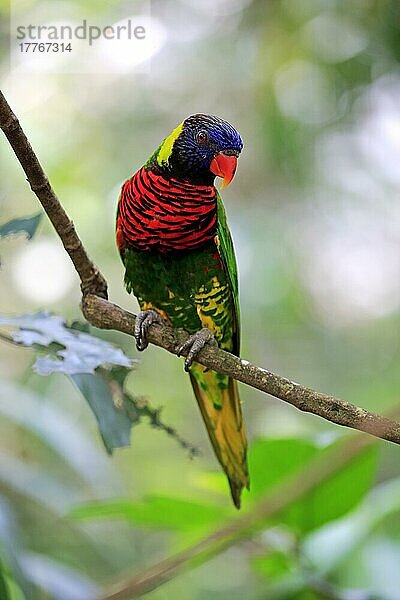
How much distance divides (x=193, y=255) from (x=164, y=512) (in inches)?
20.3

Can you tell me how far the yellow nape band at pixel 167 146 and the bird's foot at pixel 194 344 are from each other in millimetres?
275

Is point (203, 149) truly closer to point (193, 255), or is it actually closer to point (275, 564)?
point (193, 255)

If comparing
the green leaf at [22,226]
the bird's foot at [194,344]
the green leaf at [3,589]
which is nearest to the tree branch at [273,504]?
the green leaf at [3,589]

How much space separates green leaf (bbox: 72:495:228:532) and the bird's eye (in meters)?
0.67

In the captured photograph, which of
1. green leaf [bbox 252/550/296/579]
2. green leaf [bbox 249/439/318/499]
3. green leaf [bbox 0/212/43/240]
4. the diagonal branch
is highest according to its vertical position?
green leaf [bbox 0/212/43/240]

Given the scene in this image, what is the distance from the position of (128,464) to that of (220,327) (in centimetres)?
119

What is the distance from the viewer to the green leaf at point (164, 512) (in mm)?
1222

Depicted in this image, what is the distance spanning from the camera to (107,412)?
3.50ft

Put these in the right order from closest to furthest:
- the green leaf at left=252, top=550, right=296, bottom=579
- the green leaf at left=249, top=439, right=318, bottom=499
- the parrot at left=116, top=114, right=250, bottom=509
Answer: the parrot at left=116, top=114, right=250, bottom=509, the green leaf at left=249, top=439, right=318, bottom=499, the green leaf at left=252, top=550, right=296, bottom=579

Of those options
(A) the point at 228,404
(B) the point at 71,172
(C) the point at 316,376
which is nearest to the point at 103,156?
(B) the point at 71,172

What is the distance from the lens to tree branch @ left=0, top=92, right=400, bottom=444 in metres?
0.83

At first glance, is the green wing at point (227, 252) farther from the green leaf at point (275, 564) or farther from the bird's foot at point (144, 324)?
the green leaf at point (275, 564)

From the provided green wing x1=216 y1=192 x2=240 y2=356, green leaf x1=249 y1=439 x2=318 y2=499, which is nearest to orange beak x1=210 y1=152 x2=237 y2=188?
green wing x1=216 y1=192 x2=240 y2=356

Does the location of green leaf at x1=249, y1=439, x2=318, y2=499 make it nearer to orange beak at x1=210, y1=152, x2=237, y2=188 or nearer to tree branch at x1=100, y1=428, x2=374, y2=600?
tree branch at x1=100, y1=428, x2=374, y2=600
